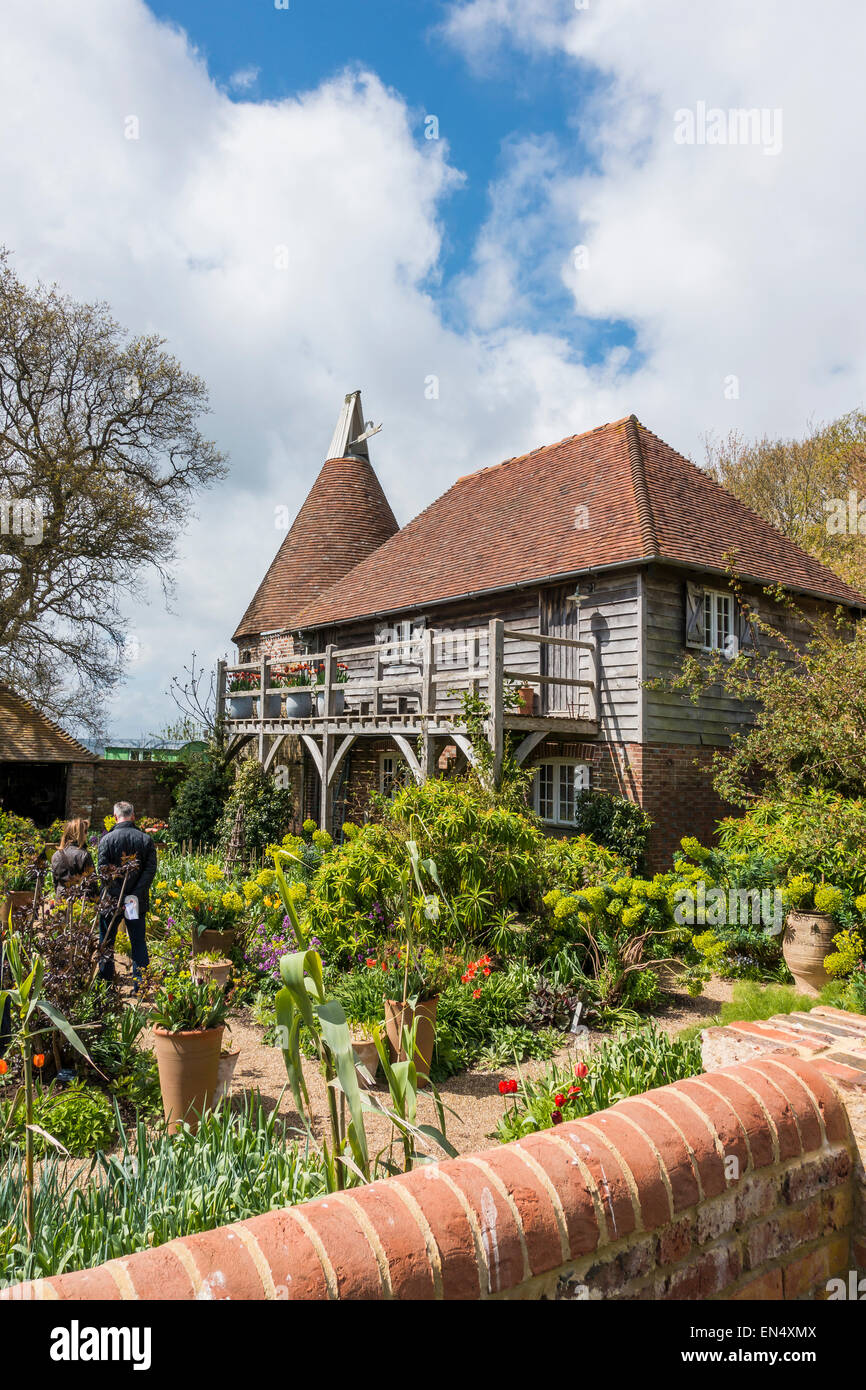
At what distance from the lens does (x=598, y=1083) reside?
4.31m

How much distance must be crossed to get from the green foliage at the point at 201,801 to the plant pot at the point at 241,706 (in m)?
1.32

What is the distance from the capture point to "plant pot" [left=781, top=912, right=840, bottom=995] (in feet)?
25.8

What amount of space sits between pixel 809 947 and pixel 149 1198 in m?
6.69

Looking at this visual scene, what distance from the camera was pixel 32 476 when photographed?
21.3 m

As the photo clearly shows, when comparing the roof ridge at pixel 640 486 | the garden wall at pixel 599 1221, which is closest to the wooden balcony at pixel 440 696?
the roof ridge at pixel 640 486

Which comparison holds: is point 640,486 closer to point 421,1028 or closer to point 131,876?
point 131,876

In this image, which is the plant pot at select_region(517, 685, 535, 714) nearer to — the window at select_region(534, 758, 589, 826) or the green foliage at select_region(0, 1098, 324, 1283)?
the window at select_region(534, 758, 589, 826)

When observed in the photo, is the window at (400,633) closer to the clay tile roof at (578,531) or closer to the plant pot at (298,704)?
the clay tile roof at (578,531)

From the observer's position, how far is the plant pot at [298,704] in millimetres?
16109

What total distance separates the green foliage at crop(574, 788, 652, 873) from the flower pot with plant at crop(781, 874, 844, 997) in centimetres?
Answer: 347

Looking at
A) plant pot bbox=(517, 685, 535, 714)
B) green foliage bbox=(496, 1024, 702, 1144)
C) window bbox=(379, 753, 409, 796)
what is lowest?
green foliage bbox=(496, 1024, 702, 1144)
